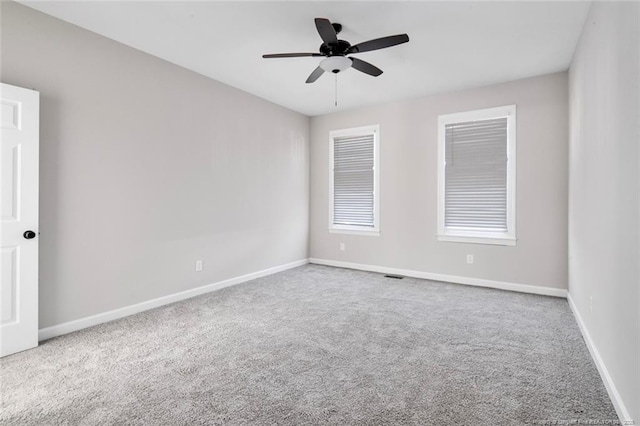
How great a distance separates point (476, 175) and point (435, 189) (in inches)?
22.8

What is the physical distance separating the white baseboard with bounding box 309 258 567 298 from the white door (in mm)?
4142

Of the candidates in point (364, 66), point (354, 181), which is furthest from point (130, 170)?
point (354, 181)

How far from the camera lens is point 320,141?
607cm

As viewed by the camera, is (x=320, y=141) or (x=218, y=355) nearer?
(x=218, y=355)

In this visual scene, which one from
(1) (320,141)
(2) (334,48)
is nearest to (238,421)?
(2) (334,48)

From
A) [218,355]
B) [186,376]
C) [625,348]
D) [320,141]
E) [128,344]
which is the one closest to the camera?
[625,348]

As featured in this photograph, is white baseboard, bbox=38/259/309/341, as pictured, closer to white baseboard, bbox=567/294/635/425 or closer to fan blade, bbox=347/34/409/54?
fan blade, bbox=347/34/409/54

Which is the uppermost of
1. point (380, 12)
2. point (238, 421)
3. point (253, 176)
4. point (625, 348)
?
point (380, 12)

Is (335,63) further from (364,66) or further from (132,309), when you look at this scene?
(132,309)

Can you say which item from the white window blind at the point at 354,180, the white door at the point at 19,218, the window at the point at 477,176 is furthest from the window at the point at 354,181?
the white door at the point at 19,218

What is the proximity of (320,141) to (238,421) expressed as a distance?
4947mm

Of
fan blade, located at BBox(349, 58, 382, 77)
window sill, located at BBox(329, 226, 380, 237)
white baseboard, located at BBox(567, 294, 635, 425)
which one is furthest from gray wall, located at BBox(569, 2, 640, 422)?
window sill, located at BBox(329, 226, 380, 237)

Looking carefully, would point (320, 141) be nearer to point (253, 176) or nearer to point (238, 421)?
point (253, 176)

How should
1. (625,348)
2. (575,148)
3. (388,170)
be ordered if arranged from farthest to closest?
(388,170)
(575,148)
(625,348)
